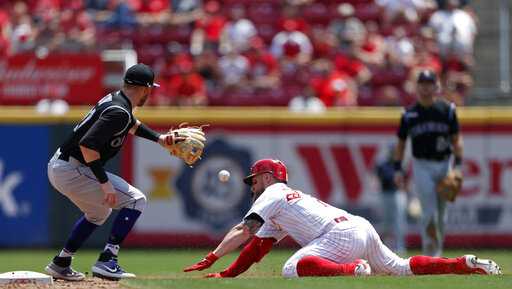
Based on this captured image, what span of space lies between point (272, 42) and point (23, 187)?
481cm

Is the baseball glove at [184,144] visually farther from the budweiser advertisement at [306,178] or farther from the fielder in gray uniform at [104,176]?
the budweiser advertisement at [306,178]

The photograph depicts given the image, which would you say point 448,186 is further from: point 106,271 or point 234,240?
point 106,271

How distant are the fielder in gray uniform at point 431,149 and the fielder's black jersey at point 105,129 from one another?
12.8 ft

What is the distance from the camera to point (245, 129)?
1603 centimetres

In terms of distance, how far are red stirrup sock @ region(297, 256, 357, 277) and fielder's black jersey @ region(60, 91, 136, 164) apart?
1.74 metres

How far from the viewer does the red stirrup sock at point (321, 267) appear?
29.6ft

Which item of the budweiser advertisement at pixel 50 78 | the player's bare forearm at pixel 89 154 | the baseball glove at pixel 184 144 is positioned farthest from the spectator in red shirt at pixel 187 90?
the player's bare forearm at pixel 89 154


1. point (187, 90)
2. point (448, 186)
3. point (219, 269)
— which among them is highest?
point (187, 90)

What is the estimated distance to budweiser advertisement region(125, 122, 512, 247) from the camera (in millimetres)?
15938

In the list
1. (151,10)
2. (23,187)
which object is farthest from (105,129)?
(151,10)

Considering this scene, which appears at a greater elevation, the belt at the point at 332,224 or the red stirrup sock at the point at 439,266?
the belt at the point at 332,224

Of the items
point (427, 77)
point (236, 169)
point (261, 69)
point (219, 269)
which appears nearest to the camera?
point (219, 269)

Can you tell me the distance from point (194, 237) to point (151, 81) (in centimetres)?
695

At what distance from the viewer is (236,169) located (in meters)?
16.1
